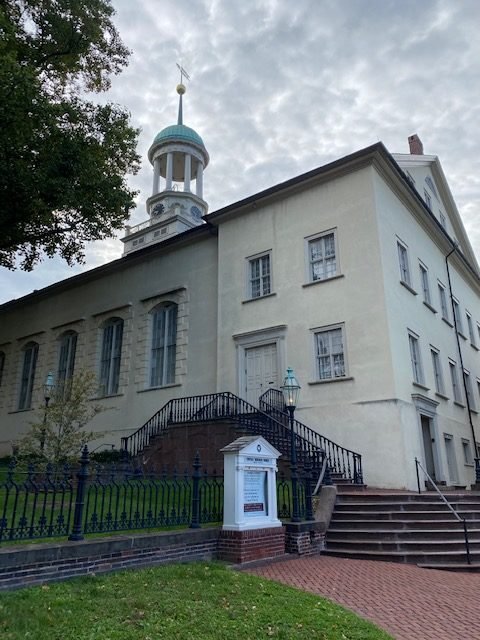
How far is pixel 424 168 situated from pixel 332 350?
535 inches

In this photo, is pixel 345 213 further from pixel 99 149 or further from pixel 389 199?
pixel 99 149

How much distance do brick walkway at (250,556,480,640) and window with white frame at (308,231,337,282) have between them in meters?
10.6

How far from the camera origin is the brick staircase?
9898 mm

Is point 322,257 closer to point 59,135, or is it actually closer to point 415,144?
point 59,135

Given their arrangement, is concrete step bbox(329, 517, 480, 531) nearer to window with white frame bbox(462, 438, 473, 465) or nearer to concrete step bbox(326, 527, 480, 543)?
concrete step bbox(326, 527, 480, 543)

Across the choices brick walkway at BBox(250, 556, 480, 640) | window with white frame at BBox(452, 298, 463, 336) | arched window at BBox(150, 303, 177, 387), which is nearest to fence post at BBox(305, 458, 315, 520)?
brick walkway at BBox(250, 556, 480, 640)

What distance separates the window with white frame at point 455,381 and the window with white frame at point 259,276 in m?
9.04

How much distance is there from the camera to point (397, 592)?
7441 millimetres

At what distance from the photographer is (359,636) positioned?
16.9ft

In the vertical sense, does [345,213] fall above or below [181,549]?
above

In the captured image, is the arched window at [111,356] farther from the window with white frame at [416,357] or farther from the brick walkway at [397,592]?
the brick walkway at [397,592]

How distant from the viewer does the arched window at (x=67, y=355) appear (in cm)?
2639

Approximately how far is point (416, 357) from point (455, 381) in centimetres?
523

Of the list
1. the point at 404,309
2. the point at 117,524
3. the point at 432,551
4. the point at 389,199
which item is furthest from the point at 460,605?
the point at 389,199
